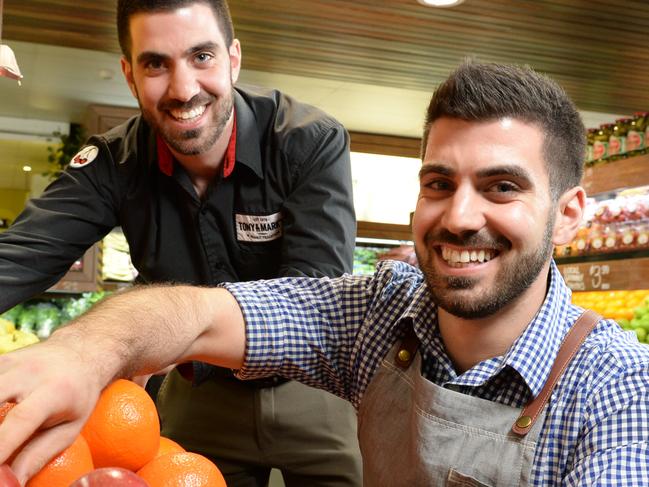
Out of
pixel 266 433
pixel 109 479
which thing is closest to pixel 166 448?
pixel 109 479

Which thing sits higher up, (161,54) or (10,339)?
(161,54)

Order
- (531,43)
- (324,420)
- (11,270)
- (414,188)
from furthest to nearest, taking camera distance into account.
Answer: (414,188)
(531,43)
(324,420)
(11,270)

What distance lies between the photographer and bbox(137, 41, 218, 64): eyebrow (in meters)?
1.65

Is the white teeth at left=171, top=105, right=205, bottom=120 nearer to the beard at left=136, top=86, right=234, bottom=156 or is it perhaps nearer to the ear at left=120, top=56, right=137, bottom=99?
the beard at left=136, top=86, right=234, bottom=156

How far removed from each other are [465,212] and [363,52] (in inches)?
139

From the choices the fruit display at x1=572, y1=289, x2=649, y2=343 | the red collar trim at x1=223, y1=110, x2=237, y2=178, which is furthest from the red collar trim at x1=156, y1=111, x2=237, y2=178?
the fruit display at x1=572, y1=289, x2=649, y2=343

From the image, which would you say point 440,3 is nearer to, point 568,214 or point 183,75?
point 183,75

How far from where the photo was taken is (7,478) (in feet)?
2.25

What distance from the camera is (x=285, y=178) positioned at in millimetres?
1784

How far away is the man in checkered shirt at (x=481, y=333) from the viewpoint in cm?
100

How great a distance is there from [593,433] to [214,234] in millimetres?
1006

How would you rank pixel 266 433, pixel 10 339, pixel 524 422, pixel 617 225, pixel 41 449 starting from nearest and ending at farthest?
1. pixel 41 449
2. pixel 524 422
3. pixel 266 433
4. pixel 10 339
5. pixel 617 225

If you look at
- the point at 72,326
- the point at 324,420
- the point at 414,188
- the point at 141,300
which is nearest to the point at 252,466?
the point at 324,420

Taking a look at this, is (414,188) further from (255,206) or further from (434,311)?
(434,311)
